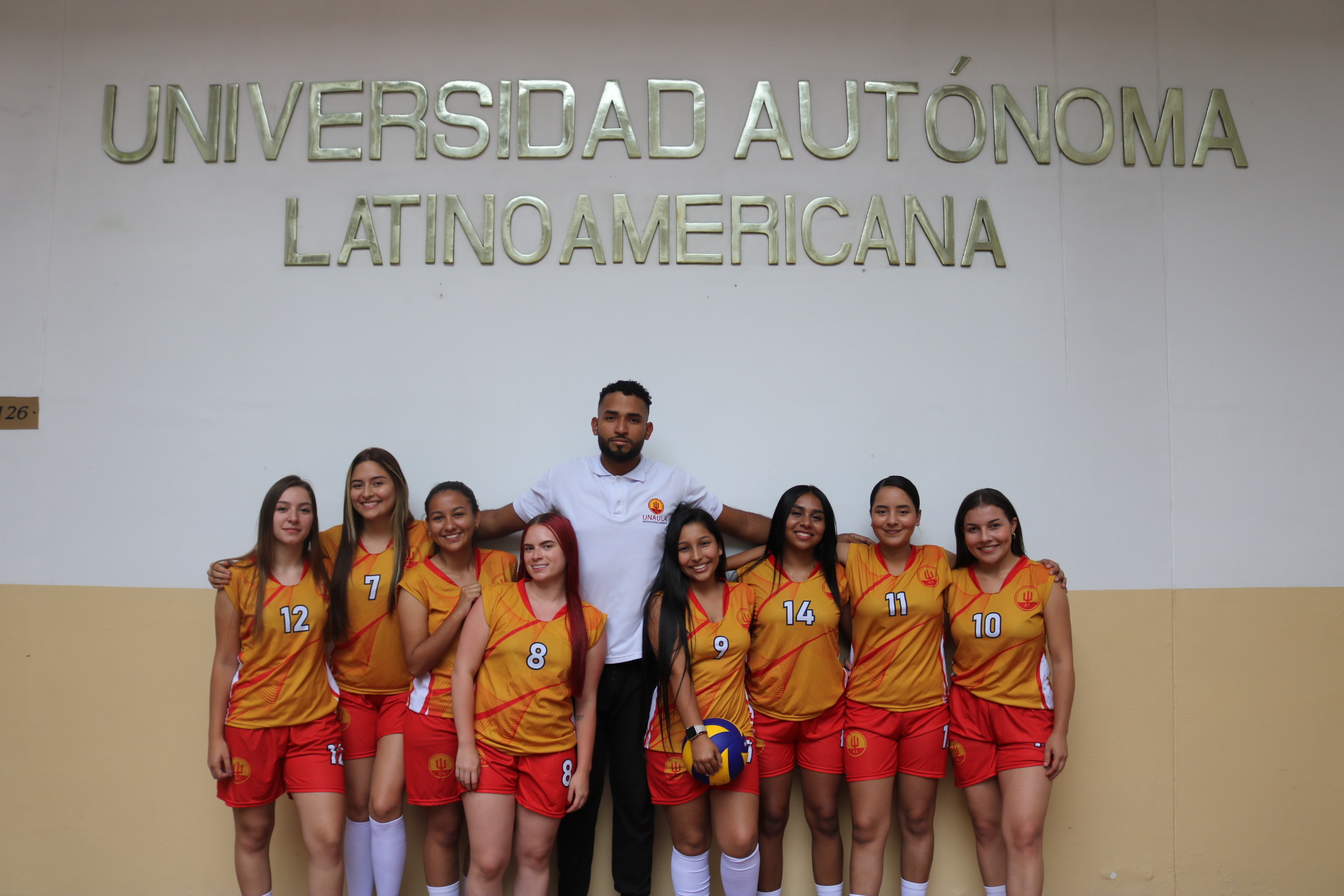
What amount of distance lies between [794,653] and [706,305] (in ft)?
5.07

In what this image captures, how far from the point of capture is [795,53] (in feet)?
12.6

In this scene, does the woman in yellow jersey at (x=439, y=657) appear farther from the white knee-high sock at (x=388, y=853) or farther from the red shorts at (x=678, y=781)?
the red shorts at (x=678, y=781)

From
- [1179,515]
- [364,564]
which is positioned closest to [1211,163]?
[1179,515]

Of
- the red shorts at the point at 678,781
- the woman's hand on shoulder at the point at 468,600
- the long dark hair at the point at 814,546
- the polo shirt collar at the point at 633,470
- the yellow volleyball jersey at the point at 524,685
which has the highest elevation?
the polo shirt collar at the point at 633,470

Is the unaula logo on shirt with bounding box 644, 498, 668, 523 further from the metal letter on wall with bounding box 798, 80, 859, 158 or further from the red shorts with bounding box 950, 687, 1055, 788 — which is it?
the metal letter on wall with bounding box 798, 80, 859, 158

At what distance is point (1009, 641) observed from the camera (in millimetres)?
3201

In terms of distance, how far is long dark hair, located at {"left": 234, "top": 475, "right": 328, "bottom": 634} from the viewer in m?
3.11

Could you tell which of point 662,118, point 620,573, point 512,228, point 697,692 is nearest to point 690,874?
point 697,692

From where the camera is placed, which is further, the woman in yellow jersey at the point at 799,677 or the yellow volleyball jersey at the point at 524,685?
the woman in yellow jersey at the point at 799,677

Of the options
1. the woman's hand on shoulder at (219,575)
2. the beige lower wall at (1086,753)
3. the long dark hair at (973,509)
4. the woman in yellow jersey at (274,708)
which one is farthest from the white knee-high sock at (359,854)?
the long dark hair at (973,509)

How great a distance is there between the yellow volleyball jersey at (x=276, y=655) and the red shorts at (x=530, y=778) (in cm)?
71

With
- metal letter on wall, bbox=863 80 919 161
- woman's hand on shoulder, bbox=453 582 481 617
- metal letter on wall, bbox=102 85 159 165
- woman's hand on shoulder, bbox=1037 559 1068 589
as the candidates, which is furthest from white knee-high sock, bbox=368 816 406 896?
metal letter on wall, bbox=863 80 919 161

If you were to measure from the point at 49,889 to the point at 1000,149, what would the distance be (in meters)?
5.25

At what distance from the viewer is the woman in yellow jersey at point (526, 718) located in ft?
9.61
